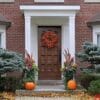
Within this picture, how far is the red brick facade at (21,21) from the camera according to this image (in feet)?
60.3

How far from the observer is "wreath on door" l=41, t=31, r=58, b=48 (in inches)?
730

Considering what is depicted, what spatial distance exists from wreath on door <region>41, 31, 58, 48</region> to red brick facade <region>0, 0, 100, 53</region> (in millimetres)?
930

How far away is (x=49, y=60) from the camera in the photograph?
732 inches

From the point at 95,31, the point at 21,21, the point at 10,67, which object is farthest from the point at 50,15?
the point at 10,67

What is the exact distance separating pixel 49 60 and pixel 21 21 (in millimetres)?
2109

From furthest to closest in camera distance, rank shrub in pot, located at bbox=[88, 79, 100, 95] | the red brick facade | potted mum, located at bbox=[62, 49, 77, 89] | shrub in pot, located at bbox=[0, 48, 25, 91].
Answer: the red brick facade → potted mum, located at bbox=[62, 49, 77, 89] → shrub in pot, located at bbox=[0, 48, 25, 91] → shrub in pot, located at bbox=[88, 79, 100, 95]

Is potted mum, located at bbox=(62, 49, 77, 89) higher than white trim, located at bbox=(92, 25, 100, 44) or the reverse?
the reverse

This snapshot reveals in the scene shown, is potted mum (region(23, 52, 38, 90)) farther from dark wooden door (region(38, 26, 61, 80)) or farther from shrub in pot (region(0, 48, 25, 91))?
dark wooden door (region(38, 26, 61, 80))

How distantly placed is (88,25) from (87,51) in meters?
2.49

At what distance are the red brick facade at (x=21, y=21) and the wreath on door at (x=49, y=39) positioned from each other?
0.93 metres

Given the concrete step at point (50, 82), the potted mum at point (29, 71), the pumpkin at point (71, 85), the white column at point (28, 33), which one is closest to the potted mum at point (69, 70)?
the pumpkin at point (71, 85)

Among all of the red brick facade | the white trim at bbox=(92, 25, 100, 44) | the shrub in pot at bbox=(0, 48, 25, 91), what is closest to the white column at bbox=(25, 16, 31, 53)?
the red brick facade

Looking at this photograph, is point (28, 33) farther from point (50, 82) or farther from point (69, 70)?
→ point (69, 70)

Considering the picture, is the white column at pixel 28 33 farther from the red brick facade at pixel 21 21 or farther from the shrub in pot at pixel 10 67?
the shrub in pot at pixel 10 67
